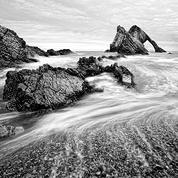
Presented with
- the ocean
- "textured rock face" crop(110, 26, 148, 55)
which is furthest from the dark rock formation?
"textured rock face" crop(110, 26, 148, 55)

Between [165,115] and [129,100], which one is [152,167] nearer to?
[165,115]

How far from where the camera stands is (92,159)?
683 cm

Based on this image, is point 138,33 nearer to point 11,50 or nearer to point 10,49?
point 11,50

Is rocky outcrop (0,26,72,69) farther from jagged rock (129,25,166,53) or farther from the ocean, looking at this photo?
jagged rock (129,25,166,53)

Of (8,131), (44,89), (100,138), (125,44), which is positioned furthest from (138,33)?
(8,131)

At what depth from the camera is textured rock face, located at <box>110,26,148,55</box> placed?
5117 centimetres

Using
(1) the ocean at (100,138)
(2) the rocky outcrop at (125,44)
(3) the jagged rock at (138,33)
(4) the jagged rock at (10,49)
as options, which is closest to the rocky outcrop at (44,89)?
(1) the ocean at (100,138)

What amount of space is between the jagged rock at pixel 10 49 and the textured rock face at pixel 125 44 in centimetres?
2568

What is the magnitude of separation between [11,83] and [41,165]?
10.4 m

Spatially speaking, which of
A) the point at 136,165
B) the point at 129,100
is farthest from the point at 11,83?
the point at 136,165

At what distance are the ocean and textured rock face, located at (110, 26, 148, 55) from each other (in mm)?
37974

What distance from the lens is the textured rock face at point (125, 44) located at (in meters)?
51.2

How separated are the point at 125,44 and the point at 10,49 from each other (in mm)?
28938

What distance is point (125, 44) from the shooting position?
51.5 metres
